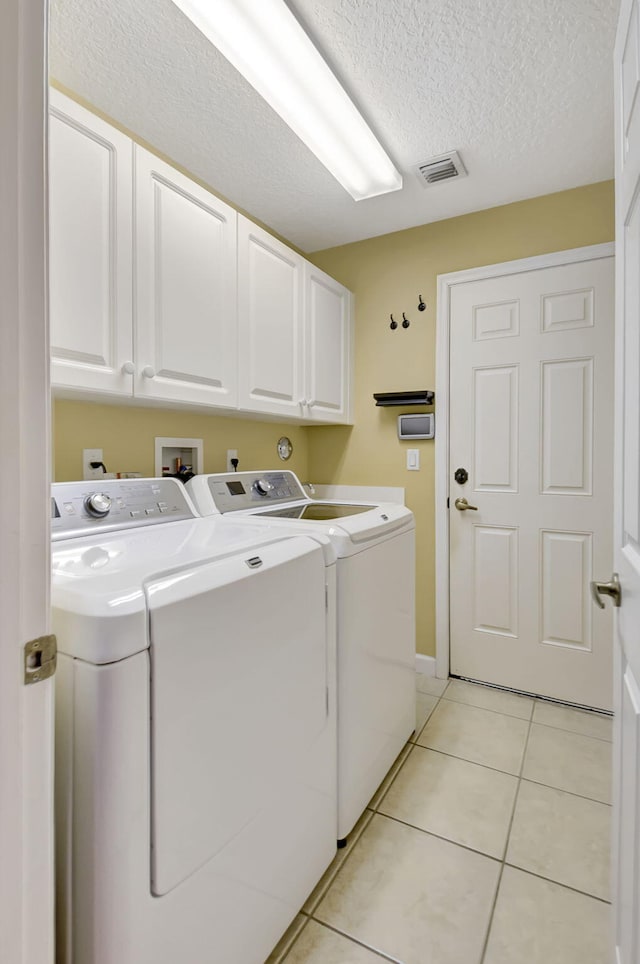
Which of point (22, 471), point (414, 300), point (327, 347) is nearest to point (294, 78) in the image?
point (327, 347)

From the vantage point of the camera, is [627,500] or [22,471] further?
[627,500]

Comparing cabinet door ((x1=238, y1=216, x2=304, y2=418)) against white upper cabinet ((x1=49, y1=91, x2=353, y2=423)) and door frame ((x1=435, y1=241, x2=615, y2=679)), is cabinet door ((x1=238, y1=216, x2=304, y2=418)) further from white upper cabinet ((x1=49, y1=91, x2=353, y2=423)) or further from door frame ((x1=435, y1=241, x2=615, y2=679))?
door frame ((x1=435, y1=241, x2=615, y2=679))

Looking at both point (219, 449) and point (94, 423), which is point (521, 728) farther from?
point (94, 423)

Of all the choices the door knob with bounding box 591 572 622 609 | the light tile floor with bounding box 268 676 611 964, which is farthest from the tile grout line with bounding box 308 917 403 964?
the door knob with bounding box 591 572 622 609

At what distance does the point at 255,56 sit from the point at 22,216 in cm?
131

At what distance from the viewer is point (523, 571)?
7.70 feet

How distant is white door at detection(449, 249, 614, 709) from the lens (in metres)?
2.18

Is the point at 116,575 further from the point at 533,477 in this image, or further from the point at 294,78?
the point at 533,477

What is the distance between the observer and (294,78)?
59.1 inches

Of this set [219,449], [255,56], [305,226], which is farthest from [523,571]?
[255,56]

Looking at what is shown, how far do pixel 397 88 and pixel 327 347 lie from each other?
1.14 m

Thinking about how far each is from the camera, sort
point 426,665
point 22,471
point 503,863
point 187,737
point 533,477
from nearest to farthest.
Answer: point 22,471 → point 187,737 → point 503,863 → point 533,477 → point 426,665

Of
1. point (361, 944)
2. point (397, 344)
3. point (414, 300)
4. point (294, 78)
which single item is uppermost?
point (294, 78)

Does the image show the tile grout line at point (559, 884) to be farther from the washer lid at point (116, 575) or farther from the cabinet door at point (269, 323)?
the cabinet door at point (269, 323)
